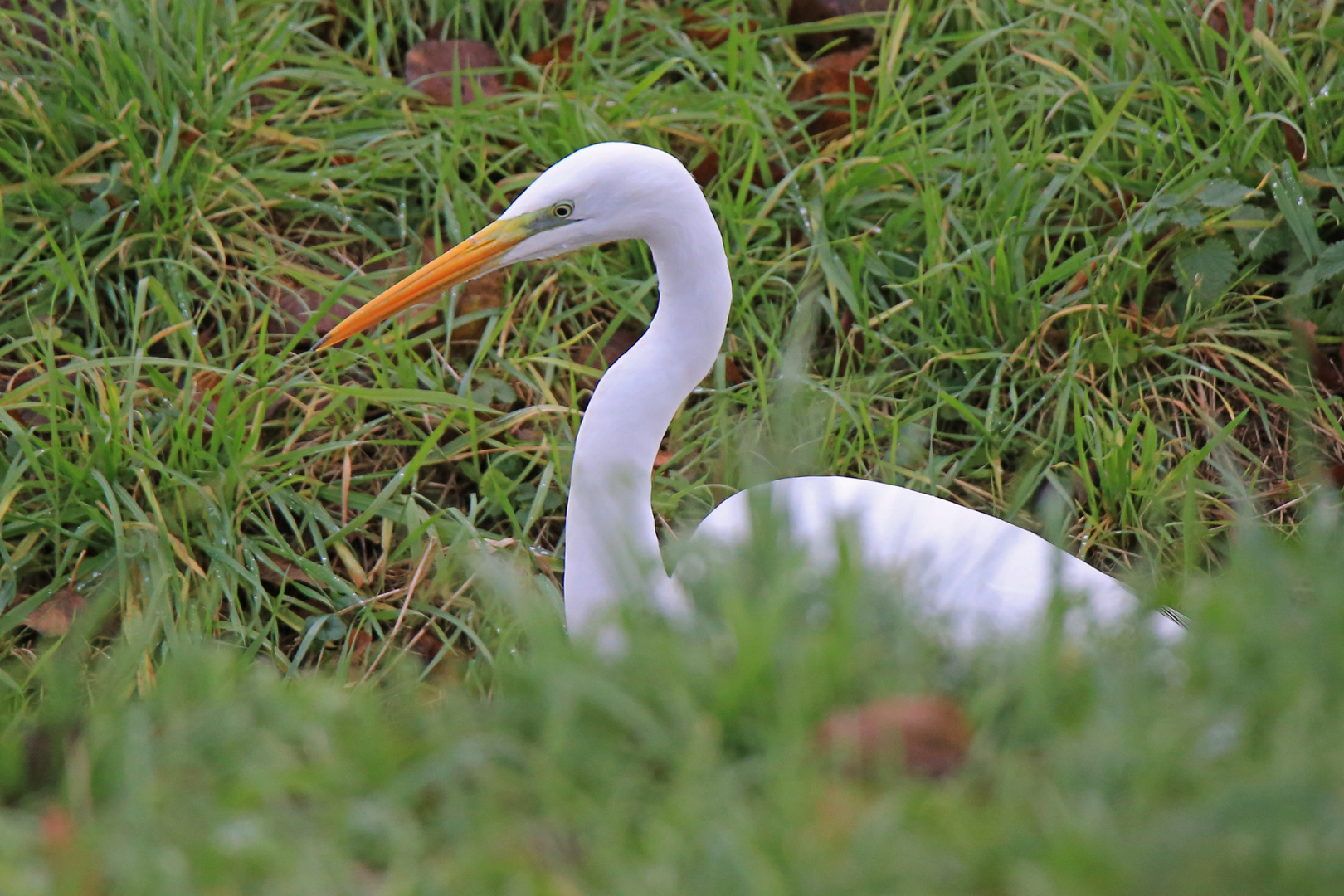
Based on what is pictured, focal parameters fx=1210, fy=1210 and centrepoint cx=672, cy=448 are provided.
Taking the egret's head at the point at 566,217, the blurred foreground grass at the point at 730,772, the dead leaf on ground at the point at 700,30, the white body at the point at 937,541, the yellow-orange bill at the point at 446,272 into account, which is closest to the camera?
the blurred foreground grass at the point at 730,772

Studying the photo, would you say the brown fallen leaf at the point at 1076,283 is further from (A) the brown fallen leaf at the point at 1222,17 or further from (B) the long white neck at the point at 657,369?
(B) the long white neck at the point at 657,369

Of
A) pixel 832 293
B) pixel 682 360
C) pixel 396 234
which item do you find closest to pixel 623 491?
pixel 682 360

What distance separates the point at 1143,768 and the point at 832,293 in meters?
2.26

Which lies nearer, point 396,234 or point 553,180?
point 553,180

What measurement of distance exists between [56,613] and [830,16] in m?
2.64

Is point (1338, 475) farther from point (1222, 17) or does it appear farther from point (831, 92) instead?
point (831, 92)

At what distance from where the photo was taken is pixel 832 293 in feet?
10.3

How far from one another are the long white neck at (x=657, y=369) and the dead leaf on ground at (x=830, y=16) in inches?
67.9

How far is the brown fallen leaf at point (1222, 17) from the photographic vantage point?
328cm

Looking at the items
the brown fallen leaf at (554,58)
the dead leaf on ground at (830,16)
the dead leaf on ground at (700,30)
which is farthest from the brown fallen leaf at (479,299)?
the dead leaf on ground at (830,16)

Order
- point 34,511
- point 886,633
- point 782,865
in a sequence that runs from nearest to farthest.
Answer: point 782,865
point 886,633
point 34,511

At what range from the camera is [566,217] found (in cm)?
215

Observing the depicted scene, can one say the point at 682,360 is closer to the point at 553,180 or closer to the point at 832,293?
the point at 553,180

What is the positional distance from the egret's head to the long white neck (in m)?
0.04
